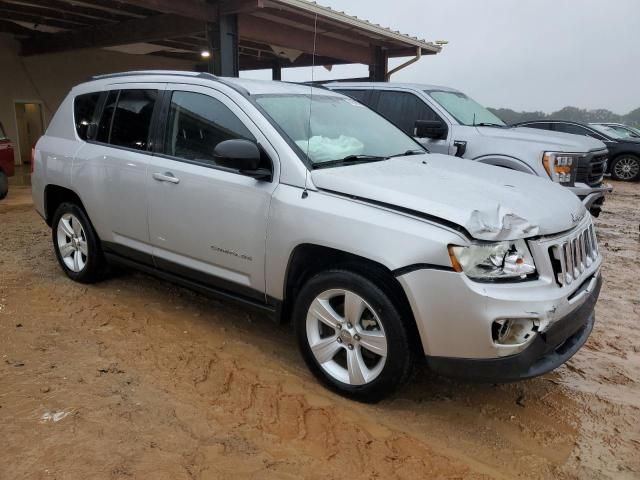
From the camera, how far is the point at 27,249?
19.9 ft

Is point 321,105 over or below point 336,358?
over

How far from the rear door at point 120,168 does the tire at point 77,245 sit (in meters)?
0.20

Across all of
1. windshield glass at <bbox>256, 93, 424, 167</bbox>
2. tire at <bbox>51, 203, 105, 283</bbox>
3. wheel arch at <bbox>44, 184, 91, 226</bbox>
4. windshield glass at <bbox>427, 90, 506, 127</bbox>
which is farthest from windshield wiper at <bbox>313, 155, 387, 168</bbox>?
windshield glass at <bbox>427, 90, 506, 127</bbox>

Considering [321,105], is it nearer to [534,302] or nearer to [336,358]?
[336,358]

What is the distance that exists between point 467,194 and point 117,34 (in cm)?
1064

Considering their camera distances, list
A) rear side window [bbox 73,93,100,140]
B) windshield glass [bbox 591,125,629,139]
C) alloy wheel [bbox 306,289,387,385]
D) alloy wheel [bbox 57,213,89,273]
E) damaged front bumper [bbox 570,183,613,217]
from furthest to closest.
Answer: windshield glass [bbox 591,125,629,139], damaged front bumper [bbox 570,183,613,217], alloy wheel [bbox 57,213,89,273], rear side window [bbox 73,93,100,140], alloy wheel [bbox 306,289,387,385]

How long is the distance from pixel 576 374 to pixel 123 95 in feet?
13.2

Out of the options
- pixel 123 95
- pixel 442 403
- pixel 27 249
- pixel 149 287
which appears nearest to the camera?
pixel 442 403

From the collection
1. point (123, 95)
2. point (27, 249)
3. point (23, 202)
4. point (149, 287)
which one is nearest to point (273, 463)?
point (149, 287)

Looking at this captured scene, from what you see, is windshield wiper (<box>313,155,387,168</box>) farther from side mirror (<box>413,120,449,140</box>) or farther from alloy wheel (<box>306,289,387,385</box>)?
side mirror (<box>413,120,449,140</box>)

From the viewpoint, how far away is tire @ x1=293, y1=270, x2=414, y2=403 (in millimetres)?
2746

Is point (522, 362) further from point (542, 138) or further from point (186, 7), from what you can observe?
point (186, 7)

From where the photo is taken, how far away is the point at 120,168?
4102mm

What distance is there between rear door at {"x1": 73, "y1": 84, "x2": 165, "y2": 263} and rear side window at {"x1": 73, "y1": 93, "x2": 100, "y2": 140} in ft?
0.26
